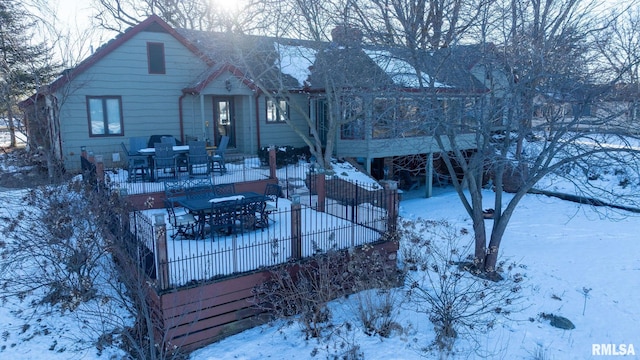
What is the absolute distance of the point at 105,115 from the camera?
15133 mm

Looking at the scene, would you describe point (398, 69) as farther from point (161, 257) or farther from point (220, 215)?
point (161, 257)

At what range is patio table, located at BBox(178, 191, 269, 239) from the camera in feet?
26.8

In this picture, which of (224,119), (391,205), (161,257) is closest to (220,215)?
(161,257)

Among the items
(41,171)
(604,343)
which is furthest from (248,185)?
(604,343)

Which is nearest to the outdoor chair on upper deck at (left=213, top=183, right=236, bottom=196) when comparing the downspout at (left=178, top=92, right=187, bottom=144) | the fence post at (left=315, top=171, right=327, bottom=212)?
the fence post at (left=315, top=171, right=327, bottom=212)

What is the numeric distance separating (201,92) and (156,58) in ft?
6.63

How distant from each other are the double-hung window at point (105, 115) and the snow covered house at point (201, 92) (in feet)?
0.10

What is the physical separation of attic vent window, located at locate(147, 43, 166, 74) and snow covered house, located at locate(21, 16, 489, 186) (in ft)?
0.11

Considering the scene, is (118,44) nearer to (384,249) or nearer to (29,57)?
(29,57)

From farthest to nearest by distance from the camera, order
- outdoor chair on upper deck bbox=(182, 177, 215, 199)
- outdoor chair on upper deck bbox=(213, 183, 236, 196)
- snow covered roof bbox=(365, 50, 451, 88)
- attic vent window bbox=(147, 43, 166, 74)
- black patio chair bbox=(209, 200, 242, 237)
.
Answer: attic vent window bbox=(147, 43, 166, 74) → snow covered roof bbox=(365, 50, 451, 88) → outdoor chair on upper deck bbox=(213, 183, 236, 196) → outdoor chair on upper deck bbox=(182, 177, 215, 199) → black patio chair bbox=(209, 200, 242, 237)

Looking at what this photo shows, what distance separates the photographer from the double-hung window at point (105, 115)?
14906 millimetres

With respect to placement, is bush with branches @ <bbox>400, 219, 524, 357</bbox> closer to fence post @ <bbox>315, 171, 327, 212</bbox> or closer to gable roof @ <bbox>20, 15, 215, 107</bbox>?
fence post @ <bbox>315, 171, 327, 212</bbox>

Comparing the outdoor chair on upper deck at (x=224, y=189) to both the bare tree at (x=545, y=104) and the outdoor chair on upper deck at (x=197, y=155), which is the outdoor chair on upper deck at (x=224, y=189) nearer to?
the outdoor chair on upper deck at (x=197, y=155)

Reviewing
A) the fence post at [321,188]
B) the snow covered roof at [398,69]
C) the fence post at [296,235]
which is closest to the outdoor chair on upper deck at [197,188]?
the fence post at [321,188]
